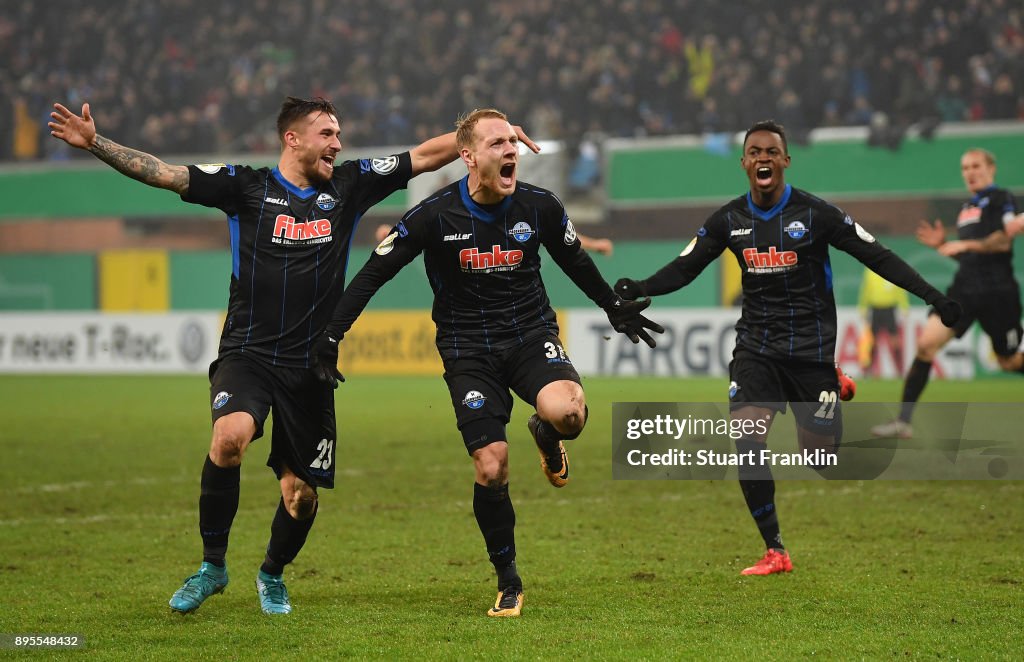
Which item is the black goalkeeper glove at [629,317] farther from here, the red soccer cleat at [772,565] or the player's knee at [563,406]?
the red soccer cleat at [772,565]

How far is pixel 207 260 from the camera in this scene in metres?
26.8

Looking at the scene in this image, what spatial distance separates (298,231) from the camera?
19.1ft

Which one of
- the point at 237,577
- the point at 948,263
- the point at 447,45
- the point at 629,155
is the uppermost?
the point at 447,45

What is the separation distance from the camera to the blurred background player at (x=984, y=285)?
11227mm

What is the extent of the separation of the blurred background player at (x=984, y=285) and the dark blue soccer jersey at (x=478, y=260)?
6.35m

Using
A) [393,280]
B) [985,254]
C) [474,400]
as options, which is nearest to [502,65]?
[393,280]

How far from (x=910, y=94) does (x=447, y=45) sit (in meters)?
9.97

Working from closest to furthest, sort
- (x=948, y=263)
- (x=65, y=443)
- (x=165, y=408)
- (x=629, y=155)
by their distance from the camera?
1. (x=65, y=443)
2. (x=165, y=408)
3. (x=948, y=263)
4. (x=629, y=155)

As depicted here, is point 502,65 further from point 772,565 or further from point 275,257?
point 275,257

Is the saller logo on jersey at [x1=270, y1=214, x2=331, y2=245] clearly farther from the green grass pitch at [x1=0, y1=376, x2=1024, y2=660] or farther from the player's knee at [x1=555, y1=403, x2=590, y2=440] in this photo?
the green grass pitch at [x1=0, y1=376, x2=1024, y2=660]

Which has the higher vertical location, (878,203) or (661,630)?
(878,203)

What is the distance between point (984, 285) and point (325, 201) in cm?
744

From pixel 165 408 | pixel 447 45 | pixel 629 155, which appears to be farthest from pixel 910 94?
pixel 165 408

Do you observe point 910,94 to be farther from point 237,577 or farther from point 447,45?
point 237,577
